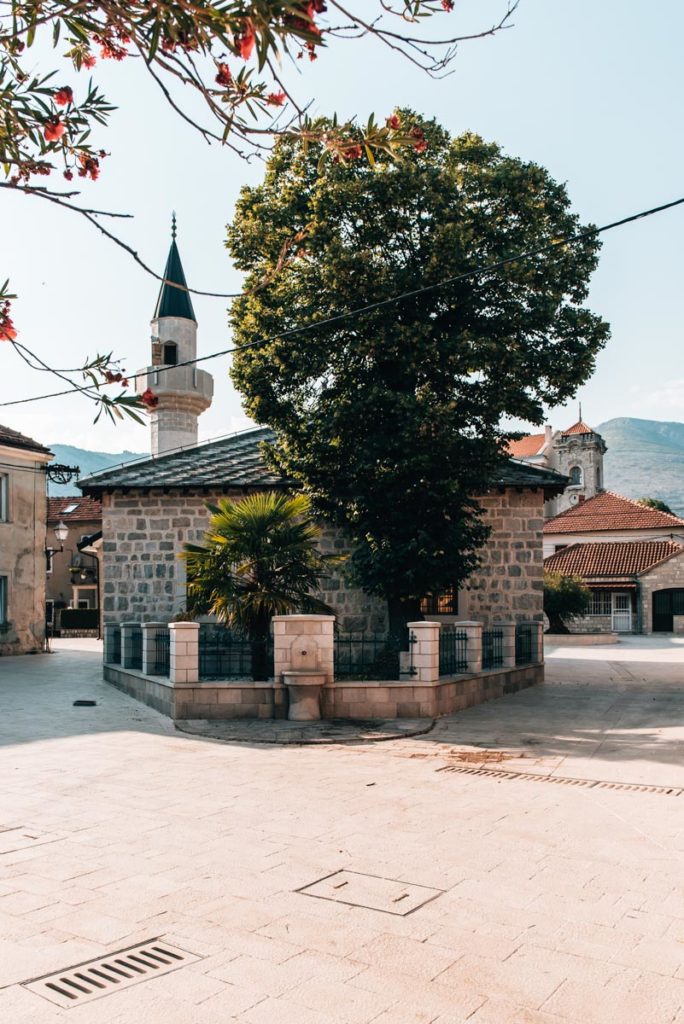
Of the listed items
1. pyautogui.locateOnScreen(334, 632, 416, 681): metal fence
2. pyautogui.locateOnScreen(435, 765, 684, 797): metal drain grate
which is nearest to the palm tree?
pyautogui.locateOnScreen(334, 632, 416, 681): metal fence

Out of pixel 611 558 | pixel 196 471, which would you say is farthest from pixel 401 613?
pixel 611 558

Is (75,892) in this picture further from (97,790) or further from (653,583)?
(653,583)

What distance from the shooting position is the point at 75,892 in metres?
5.57

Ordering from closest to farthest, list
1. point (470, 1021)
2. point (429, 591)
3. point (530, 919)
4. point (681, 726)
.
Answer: point (470, 1021) < point (530, 919) < point (681, 726) < point (429, 591)

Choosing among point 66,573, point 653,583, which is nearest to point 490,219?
point 653,583

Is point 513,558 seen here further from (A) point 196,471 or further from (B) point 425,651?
(A) point 196,471

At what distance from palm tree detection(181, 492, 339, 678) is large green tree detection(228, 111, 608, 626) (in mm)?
2265

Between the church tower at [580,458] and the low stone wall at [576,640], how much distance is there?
4492cm

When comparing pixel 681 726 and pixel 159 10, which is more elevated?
pixel 159 10

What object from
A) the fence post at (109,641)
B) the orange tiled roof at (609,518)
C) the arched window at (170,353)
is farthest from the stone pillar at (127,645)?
the orange tiled roof at (609,518)

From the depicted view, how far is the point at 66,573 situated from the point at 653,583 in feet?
98.6

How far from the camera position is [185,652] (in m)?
13.1

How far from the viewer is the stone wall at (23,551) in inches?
1029

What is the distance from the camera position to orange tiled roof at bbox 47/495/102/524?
153 ft
